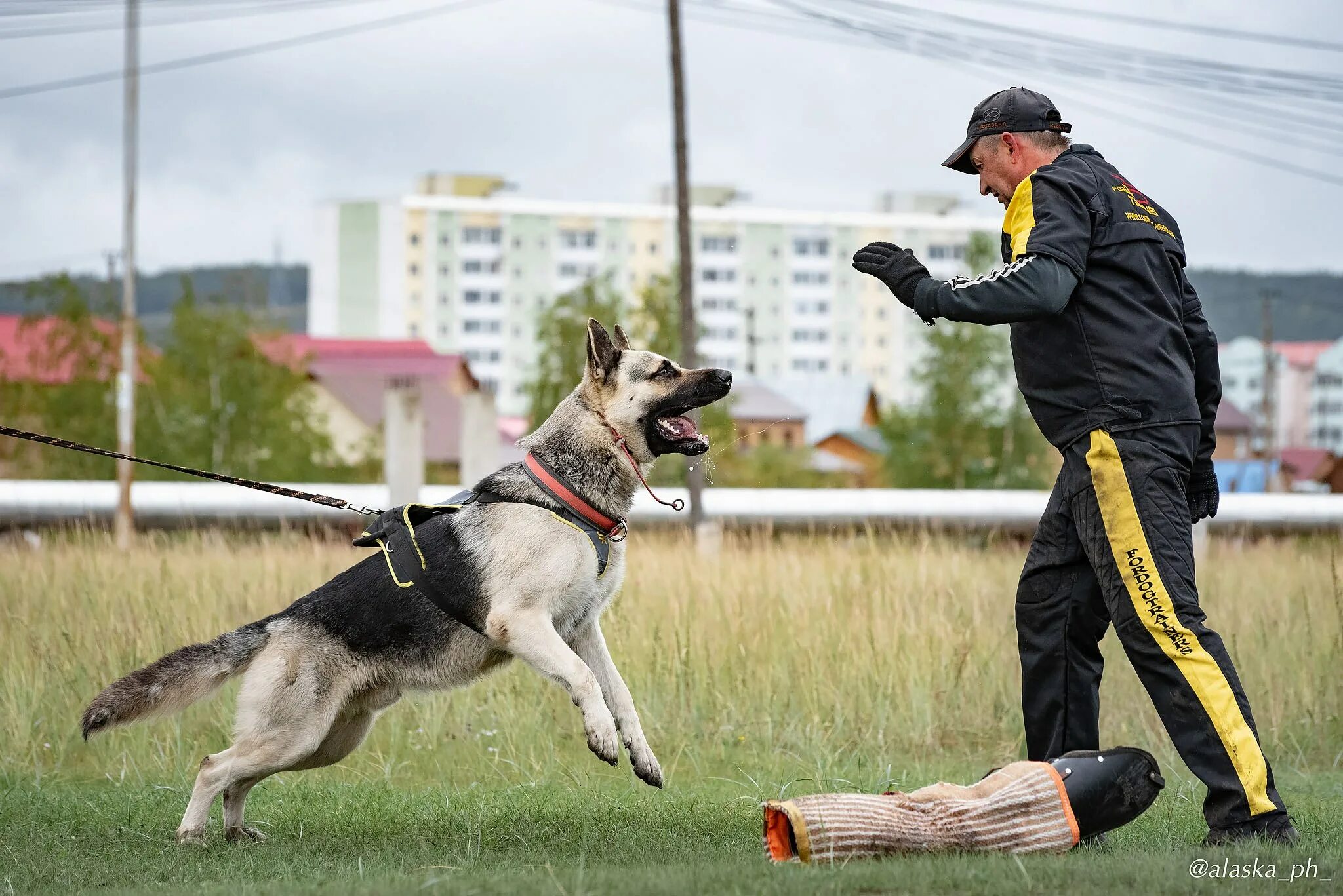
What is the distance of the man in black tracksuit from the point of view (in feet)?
13.7

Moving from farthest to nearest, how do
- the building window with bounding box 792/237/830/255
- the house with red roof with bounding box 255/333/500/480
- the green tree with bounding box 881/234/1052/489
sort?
the building window with bounding box 792/237/830/255 → the house with red roof with bounding box 255/333/500/480 → the green tree with bounding box 881/234/1052/489

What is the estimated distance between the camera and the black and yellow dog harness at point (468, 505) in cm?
487

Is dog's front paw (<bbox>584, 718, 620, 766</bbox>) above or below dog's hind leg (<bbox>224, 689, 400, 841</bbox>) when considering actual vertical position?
above

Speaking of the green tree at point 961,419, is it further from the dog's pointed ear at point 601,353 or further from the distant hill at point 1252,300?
the distant hill at point 1252,300

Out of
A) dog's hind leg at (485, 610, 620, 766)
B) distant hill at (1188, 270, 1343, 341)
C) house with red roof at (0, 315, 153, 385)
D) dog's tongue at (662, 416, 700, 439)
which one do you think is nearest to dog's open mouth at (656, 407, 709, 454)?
dog's tongue at (662, 416, 700, 439)

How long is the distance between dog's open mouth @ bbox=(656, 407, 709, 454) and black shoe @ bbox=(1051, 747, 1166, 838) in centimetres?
172

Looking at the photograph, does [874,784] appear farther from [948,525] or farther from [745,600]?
[948,525]

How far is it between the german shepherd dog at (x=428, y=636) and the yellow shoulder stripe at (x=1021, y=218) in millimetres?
1242

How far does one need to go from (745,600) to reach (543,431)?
12.2 ft

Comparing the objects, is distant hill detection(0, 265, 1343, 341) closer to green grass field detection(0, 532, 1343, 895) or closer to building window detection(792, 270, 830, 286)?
building window detection(792, 270, 830, 286)

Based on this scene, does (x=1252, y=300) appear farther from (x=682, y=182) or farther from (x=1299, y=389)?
(x=682, y=182)

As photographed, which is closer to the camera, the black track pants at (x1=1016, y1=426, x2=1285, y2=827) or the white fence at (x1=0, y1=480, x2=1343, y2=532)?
the black track pants at (x1=1016, y1=426, x2=1285, y2=827)

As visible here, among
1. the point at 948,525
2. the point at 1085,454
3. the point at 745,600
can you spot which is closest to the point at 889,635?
the point at 745,600

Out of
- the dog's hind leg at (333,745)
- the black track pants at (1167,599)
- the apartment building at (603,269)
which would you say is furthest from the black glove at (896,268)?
the apartment building at (603,269)
